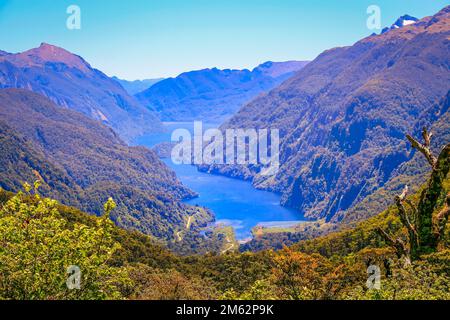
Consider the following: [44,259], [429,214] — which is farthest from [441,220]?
[44,259]

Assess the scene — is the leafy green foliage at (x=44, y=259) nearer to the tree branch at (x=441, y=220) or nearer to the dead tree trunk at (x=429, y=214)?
the dead tree trunk at (x=429, y=214)

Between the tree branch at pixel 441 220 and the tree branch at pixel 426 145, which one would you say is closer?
the tree branch at pixel 426 145

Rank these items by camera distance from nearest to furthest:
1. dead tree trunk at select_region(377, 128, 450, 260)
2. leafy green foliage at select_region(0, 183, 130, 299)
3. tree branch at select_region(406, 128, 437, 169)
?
1. leafy green foliage at select_region(0, 183, 130, 299)
2. tree branch at select_region(406, 128, 437, 169)
3. dead tree trunk at select_region(377, 128, 450, 260)

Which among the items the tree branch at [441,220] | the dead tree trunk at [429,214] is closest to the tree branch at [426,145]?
the dead tree trunk at [429,214]

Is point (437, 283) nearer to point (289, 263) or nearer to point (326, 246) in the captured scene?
point (289, 263)

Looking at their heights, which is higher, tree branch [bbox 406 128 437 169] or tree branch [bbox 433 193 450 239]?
tree branch [bbox 406 128 437 169]

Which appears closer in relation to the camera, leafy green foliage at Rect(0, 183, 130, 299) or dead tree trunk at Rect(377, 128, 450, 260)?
leafy green foliage at Rect(0, 183, 130, 299)

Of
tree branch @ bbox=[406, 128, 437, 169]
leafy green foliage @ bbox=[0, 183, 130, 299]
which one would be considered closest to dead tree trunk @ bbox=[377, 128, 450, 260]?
tree branch @ bbox=[406, 128, 437, 169]

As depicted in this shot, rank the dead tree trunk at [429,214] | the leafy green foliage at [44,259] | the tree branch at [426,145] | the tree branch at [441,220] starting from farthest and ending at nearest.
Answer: the tree branch at [441,220], the dead tree trunk at [429,214], the tree branch at [426,145], the leafy green foliage at [44,259]

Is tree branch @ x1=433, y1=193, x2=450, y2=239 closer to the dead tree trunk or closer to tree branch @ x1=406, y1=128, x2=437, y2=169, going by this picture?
the dead tree trunk
